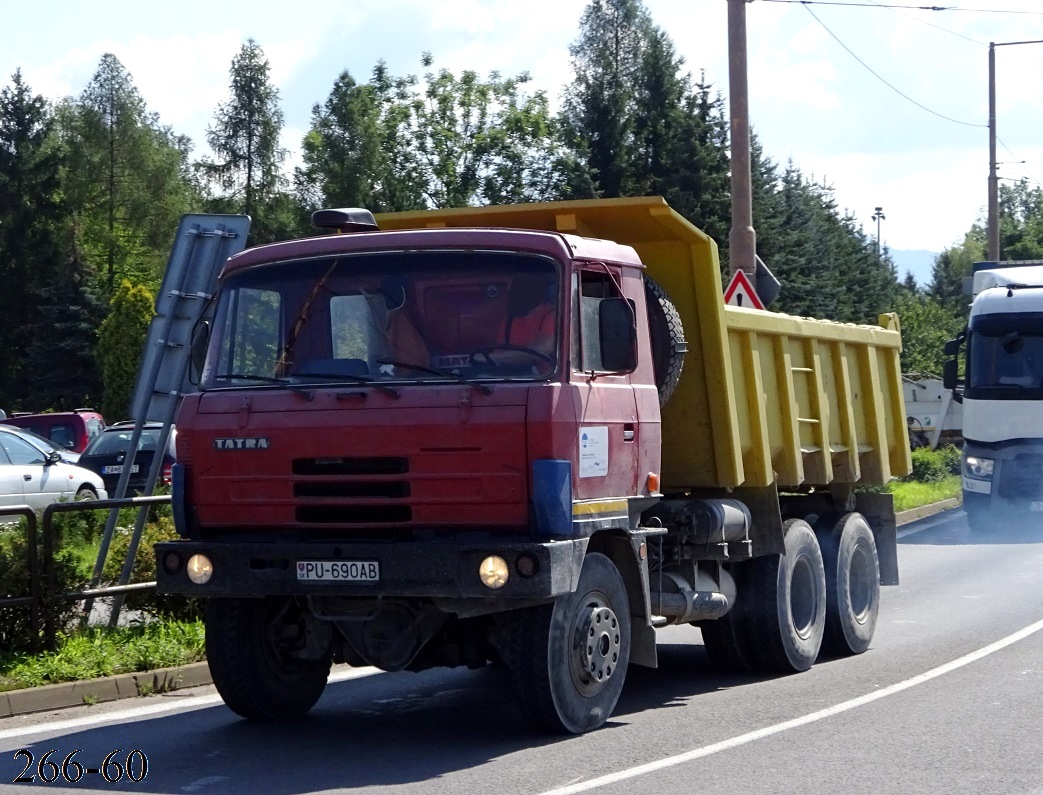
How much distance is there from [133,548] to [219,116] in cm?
6324

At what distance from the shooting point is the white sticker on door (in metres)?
7.76

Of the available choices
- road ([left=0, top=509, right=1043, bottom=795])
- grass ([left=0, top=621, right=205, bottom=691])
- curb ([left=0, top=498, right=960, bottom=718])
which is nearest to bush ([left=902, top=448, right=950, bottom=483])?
road ([left=0, top=509, right=1043, bottom=795])

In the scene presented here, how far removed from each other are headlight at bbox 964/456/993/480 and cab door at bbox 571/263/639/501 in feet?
46.0

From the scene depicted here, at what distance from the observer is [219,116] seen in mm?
71375

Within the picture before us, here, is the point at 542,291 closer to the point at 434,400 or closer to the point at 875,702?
the point at 434,400

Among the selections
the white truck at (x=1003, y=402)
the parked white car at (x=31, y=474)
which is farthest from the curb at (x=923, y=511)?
the parked white car at (x=31, y=474)

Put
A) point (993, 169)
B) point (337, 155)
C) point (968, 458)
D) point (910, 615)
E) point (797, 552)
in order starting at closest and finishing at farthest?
point (797, 552)
point (910, 615)
point (968, 458)
point (993, 169)
point (337, 155)

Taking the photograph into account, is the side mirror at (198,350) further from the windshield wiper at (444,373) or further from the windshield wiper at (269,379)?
the windshield wiper at (444,373)

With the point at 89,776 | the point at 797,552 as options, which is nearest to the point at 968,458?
the point at 797,552

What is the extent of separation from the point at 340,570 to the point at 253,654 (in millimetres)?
1164

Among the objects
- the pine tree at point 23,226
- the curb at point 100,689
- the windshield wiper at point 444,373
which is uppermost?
the pine tree at point 23,226

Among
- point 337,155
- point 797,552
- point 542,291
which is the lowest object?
point 797,552

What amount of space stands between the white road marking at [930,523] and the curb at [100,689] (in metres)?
14.3

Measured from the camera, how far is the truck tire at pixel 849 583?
1127cm
